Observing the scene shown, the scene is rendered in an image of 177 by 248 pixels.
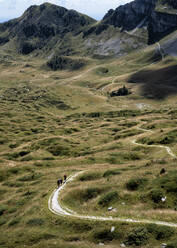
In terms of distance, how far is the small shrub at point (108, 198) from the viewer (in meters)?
34.3

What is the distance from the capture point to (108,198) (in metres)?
35.1

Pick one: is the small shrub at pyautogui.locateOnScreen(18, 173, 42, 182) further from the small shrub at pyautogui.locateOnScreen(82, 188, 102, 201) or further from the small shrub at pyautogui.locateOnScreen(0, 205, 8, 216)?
the small shrub at pyautogui.locateOnScreen(82, 188, 102, 201)

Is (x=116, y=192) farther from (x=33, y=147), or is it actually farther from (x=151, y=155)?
(x=33, y=147)

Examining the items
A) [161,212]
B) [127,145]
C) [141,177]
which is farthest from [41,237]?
[127,145]

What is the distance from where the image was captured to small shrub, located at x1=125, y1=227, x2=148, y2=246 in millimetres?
23409

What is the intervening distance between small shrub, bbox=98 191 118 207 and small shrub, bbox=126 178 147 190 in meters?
2.76

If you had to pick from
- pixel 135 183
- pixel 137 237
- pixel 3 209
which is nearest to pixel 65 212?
pixel 135 183

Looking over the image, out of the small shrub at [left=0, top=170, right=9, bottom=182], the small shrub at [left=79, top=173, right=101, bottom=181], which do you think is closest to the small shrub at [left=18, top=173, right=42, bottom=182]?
the small shrub at [left=0, top=170, right=9, bottom=182]

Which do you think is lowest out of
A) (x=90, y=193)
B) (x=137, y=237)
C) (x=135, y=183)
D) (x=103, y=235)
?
(x=90, y=193)

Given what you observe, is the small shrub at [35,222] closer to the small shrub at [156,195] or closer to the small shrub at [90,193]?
the small shrub at [90,193]

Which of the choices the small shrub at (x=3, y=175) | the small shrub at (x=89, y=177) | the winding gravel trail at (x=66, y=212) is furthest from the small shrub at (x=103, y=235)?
the small shrub at (x=3, y=175)

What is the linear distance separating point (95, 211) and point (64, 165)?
124ft

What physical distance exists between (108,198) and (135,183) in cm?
497

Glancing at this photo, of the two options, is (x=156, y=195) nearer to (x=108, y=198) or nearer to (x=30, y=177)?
(x=108, y=198)
